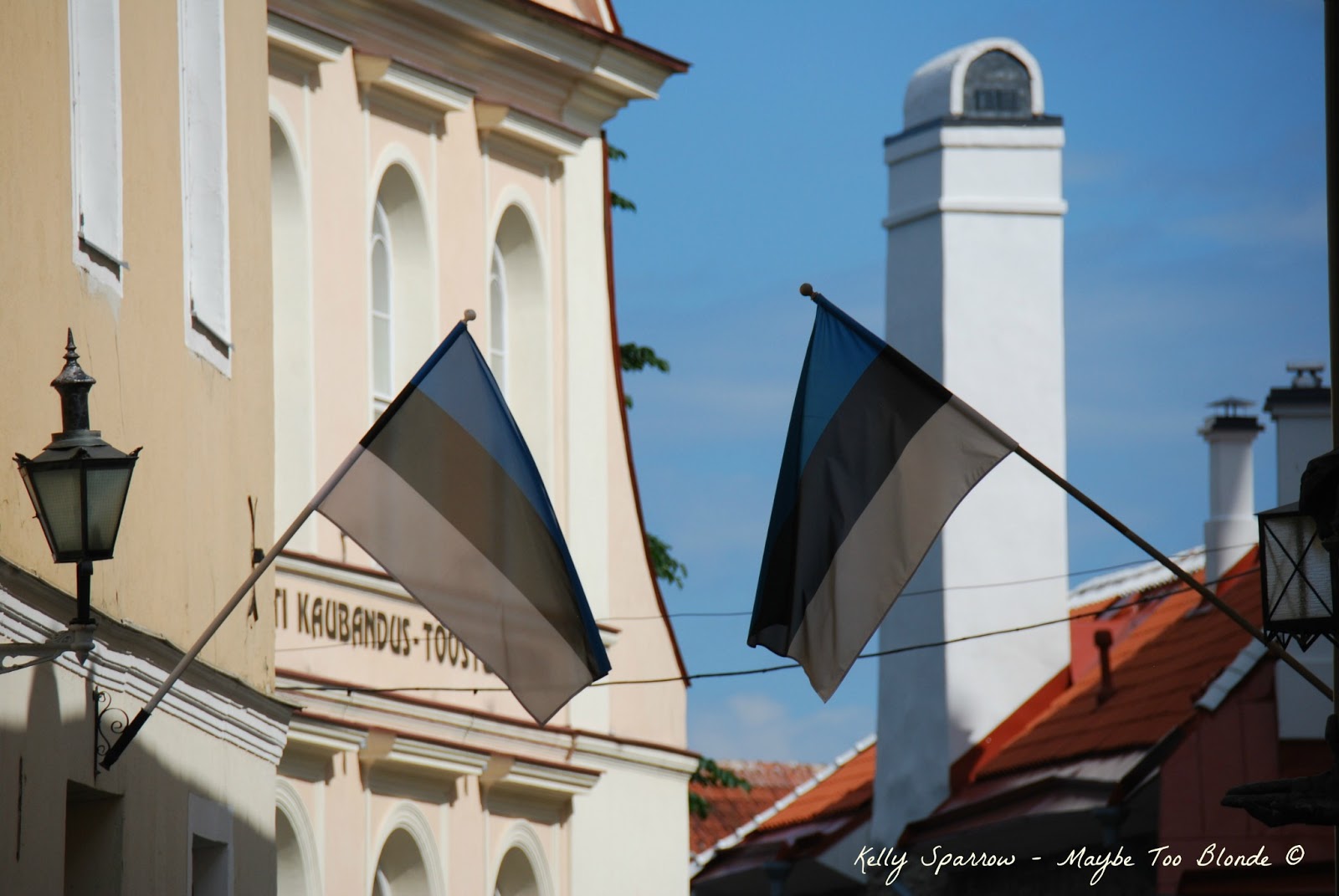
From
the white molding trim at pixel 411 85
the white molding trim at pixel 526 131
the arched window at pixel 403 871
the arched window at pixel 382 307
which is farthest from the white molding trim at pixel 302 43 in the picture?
the arched window at pixel 403 871

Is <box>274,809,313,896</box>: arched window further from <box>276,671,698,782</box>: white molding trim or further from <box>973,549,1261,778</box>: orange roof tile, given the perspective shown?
<box>973,549,1261,778</box>: orange roof tile

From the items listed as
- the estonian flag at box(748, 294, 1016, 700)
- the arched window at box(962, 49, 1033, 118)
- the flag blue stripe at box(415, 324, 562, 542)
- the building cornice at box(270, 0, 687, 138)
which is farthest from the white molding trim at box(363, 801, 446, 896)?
the arched window at box(962, 49, 1033, 118)

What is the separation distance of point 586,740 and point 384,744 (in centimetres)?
276

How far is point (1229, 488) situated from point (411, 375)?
11584mm

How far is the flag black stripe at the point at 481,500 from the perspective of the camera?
1143 cm

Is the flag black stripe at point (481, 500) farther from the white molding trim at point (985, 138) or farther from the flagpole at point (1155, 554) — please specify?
the white molding trim at point (985, 138)

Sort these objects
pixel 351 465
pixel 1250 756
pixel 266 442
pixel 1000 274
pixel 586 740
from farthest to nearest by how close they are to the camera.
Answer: pixel 1000 274
pixel 1250 756
pixel 586 740
pixel 266 442
pixel 351 465

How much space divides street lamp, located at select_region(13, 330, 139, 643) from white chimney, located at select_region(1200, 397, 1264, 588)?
64.4ft

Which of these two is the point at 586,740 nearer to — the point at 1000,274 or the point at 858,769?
the point at 1000,274

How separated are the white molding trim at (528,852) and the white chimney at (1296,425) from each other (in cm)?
781

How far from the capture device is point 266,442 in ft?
46.8

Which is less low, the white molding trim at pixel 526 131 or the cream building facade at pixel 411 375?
the white molding trim at pixel 526 131

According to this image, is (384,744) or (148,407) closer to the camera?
(148,407)

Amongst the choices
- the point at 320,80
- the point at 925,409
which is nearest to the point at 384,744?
the point at 320,80
